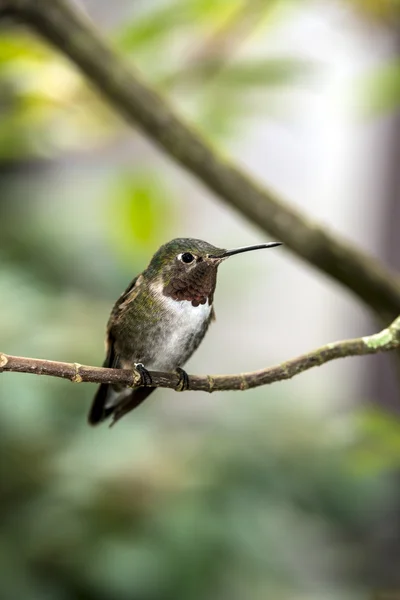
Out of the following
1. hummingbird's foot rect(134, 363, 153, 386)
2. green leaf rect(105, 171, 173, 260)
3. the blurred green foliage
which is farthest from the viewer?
the blurred green foliage

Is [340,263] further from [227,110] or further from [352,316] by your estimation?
[352,316]

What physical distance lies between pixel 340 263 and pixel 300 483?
141cm

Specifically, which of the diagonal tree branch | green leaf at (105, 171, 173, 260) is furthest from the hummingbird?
the diagonal tree branch

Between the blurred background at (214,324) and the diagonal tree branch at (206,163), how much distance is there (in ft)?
0.15

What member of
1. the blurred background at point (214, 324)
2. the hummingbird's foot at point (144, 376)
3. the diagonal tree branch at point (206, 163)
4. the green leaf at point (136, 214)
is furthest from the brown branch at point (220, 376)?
the diagonal tree branch at point (206, 163)

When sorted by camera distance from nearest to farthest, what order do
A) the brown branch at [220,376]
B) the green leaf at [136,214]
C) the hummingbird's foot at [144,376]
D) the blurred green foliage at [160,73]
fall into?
the brown branch at [220,376]
the hummingbird's foot at [144,376]
the green leaf at [136,214]
the blurred green foliage at [160,73]

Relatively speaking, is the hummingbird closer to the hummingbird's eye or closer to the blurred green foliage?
the hummingbird's eye

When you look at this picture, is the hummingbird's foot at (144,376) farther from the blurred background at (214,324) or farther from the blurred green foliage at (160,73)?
the blurred green foliage at (160,73)

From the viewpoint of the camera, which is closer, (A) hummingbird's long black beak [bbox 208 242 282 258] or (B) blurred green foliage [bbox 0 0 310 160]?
(A) hummingbird's long black beak [bbox 208 242 282 258]

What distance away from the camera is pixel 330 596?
228cm

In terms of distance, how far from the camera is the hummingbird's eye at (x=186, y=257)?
0.52 m

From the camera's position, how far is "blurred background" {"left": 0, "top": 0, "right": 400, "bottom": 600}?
1.07 m

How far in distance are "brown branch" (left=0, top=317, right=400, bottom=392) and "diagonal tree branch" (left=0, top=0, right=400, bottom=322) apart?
457mm

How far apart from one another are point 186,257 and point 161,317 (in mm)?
74
